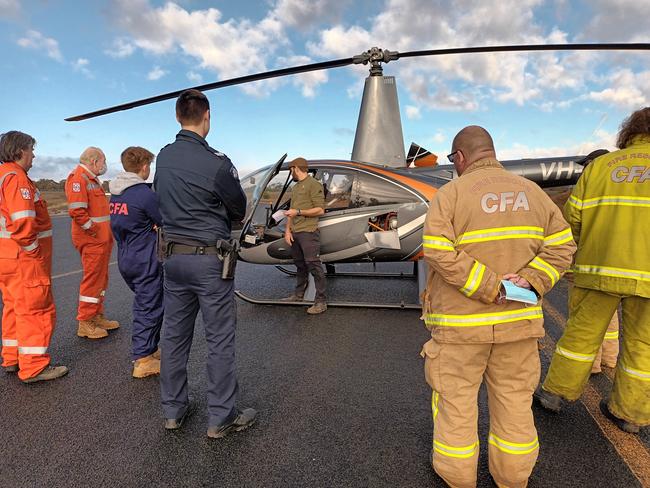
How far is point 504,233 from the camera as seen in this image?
5.47 feet

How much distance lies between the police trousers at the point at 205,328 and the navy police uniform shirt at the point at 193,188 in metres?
0.16

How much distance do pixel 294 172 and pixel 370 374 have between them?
2.60 m

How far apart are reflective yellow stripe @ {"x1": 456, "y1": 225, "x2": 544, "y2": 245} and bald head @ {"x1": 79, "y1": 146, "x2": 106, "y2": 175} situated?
3812 mm

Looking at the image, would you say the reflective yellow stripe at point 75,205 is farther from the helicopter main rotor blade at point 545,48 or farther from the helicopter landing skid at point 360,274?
the helicopter main rotor blade at point 545,48

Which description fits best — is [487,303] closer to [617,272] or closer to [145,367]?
[617,272]

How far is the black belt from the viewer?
227 cm

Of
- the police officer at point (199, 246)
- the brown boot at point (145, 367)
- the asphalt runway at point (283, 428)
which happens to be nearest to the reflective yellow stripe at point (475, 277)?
the asphalt runway at point (283, 428)

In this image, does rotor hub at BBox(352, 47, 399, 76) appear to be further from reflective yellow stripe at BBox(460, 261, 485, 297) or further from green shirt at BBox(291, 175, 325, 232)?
reflective yellow stripe at BBox(460, 261, 485, 297)

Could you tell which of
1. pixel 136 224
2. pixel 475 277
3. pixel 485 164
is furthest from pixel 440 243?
pixel 136 224

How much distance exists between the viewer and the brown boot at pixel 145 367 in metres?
3.18

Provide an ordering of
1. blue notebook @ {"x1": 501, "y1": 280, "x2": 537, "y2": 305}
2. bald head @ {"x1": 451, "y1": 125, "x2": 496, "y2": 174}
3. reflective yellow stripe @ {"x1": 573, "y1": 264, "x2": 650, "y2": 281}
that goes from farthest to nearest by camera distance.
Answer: reflective yellow stripe @ {"x1": 573, "y1": 264, "x2": 650, "y2": 281}, bald head @ {"x1": 451, "y1": 125, "x2": 496, "y2": 174}, blue notebook @ {"x1": 501, "y1": 280, "x2": 537, "y2": 305}

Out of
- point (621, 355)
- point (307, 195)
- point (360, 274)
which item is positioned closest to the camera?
point (621, 355)

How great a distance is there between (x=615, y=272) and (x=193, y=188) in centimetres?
251

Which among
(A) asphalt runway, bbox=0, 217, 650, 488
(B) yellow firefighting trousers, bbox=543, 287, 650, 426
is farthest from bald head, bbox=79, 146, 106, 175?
(B) yellow firefighting trousers, bbox=543, 287, 650, 426
